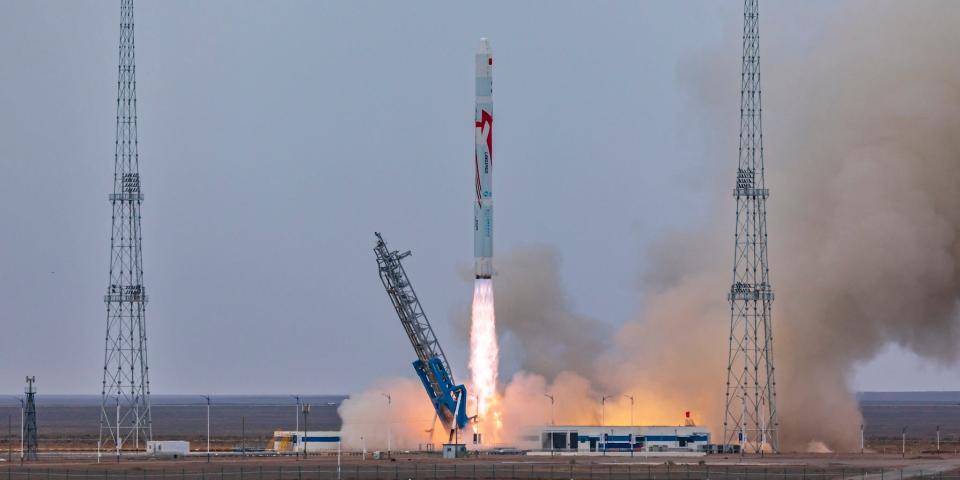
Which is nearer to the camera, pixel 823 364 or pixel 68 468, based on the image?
pixel 68 468

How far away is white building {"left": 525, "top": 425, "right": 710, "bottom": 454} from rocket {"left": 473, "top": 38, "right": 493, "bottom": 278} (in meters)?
9.10

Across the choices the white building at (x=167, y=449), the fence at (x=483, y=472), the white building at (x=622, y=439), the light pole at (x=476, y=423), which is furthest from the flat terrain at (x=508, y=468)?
the white building at (x=167, y=449)

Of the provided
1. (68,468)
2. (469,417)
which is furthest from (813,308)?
(68,468)

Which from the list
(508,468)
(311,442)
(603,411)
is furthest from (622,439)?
(311,442)

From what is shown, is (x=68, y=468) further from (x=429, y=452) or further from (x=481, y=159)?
(x=481, y=159)

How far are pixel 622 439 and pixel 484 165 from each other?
15510 millimetres

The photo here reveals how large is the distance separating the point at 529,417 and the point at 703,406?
9689 mm

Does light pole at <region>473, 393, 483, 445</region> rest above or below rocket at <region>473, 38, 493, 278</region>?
below

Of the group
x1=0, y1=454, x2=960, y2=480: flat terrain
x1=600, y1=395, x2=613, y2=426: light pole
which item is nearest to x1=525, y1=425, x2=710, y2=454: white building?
x1=0, y1=454, x2=960, y2=480: flat terrain

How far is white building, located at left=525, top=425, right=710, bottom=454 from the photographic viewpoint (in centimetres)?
8244

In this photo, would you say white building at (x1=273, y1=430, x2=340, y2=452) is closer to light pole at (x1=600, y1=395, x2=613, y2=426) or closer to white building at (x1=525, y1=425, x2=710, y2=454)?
white building at (x1=525, y1=425, x2=710, y2=454)

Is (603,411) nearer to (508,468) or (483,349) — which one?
(483,349)

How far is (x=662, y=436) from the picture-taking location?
83.0 meters

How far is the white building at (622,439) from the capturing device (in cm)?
8244
